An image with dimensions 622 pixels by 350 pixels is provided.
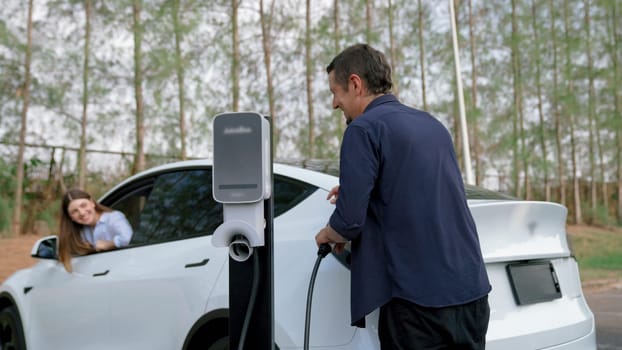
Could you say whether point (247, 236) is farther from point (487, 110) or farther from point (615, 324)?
point (487, 110)

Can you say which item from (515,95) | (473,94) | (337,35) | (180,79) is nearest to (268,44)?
(337,35)

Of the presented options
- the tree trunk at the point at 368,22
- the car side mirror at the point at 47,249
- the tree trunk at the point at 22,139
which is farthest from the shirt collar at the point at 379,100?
the tree trunk at the point at 368,22

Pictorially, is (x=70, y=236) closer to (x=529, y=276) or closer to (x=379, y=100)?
(x=379, y=100)

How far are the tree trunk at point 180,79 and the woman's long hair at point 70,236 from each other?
1078 cm

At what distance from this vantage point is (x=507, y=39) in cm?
2422

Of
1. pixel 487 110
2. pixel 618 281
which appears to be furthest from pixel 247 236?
pixel 487 110

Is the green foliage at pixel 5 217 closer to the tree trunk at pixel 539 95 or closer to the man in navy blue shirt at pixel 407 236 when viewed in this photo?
the man in navy blue shirt at pixel 407 236

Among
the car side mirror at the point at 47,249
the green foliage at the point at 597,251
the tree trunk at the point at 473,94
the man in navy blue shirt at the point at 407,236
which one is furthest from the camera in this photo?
the tree trunk at the point at 473,94

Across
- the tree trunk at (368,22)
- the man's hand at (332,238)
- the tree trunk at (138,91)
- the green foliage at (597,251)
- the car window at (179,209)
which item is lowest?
the green foliage at (597,251)

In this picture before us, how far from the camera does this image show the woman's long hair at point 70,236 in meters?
4.10

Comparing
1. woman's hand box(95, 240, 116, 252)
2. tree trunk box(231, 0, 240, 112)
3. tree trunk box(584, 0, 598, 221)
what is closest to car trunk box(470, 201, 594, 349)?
woman's hand box(95, 240, 116, 252)

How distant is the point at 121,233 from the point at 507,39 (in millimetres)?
22590

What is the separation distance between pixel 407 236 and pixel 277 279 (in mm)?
740

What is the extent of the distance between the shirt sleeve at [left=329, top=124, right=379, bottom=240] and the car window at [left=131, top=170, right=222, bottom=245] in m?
1.22
